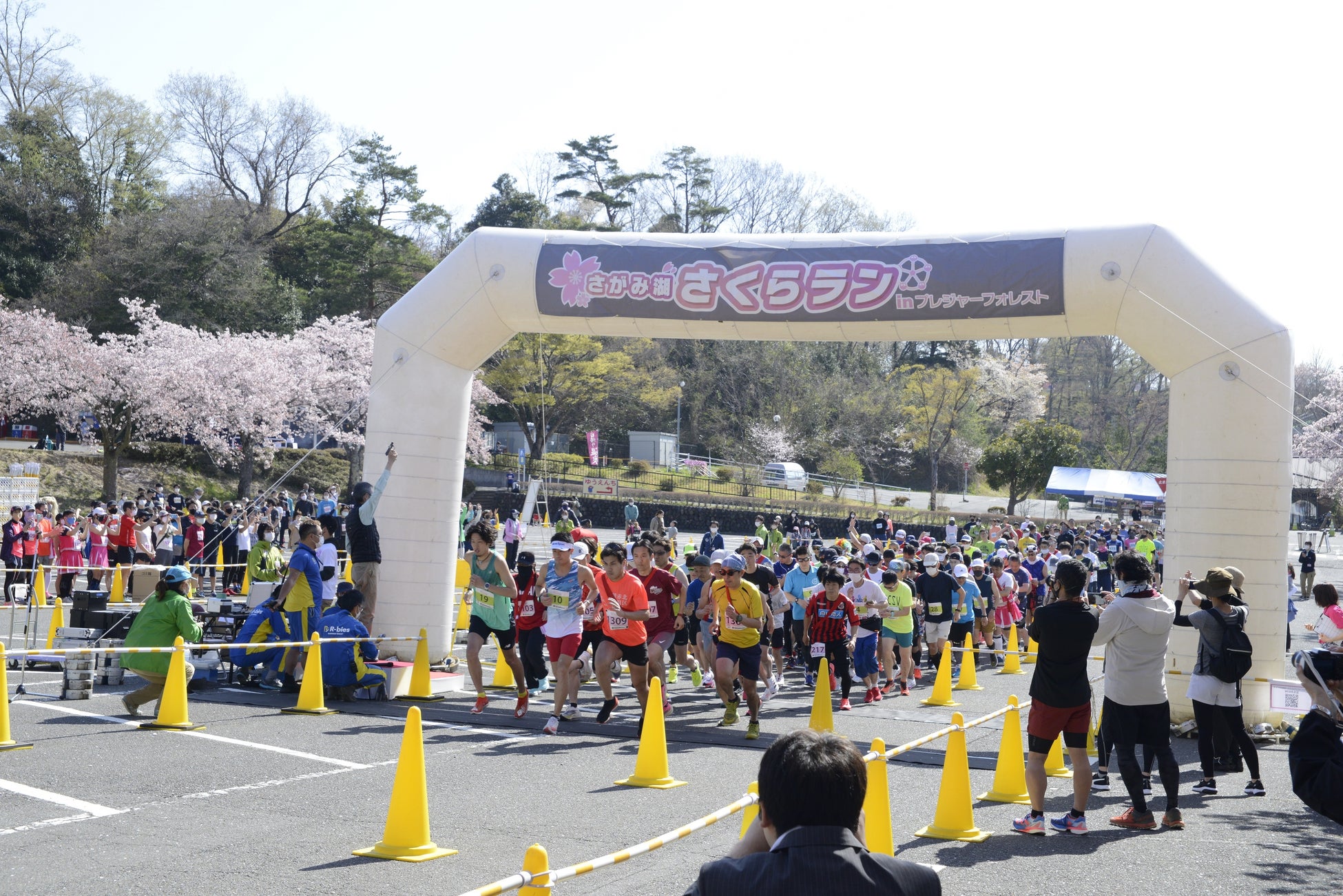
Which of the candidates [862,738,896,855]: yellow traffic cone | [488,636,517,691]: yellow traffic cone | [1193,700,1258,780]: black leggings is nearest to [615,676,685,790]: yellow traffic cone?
[862,738,896,855]: yellow traffic cone

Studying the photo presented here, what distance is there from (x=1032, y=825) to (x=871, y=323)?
6301mm

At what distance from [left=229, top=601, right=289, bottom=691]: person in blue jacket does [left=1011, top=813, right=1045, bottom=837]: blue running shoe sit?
7.85m

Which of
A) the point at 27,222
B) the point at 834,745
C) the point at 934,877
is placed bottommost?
the point at 934,877

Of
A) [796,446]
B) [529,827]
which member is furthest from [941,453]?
[529,827]

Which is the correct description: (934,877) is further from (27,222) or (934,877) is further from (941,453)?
(941,453)

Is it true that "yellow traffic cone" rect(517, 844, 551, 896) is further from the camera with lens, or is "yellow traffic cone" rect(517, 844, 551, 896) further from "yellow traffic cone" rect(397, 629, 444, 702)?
"yellow traffic cone" rect(397, 629, 444, 702)

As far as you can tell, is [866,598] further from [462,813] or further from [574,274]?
[462,813]

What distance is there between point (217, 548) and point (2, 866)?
691 inches

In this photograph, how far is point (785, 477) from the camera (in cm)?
5366

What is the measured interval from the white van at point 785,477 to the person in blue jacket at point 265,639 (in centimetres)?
4213

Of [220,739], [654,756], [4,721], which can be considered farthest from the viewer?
[220,739]

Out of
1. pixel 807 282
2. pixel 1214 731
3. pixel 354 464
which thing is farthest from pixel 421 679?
pixel 354 464

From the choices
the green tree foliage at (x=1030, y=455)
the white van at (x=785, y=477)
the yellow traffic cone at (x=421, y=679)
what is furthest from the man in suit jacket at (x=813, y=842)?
the white van at (x=785, y=477)

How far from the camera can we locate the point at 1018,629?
1862 cm
